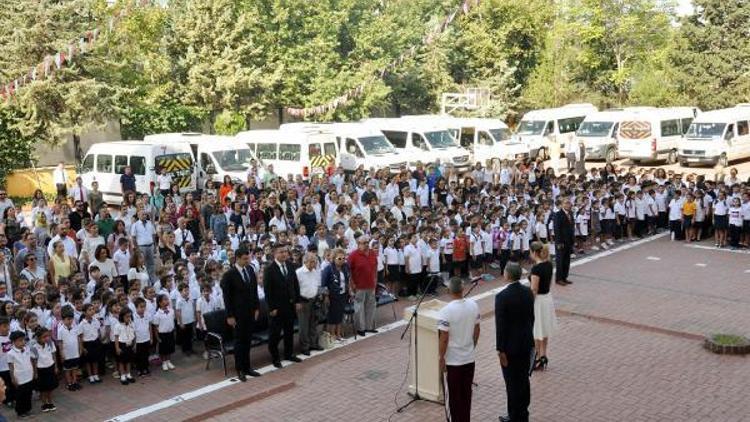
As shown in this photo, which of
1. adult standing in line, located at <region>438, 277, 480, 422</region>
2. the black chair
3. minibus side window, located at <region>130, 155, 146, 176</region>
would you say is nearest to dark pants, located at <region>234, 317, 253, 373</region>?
the black chair

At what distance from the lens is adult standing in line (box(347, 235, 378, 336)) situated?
12516 mm

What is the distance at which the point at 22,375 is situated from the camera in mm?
9891

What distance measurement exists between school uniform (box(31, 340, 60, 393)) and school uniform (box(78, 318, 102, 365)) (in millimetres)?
712

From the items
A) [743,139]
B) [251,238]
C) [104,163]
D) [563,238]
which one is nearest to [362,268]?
[251,238]

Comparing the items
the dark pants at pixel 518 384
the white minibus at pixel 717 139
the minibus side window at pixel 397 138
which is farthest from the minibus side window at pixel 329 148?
the dark pants at pixel 518 384

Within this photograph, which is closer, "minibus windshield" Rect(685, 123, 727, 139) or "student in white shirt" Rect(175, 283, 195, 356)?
"student in white shirt" Rect(175, 283, 195, 356)

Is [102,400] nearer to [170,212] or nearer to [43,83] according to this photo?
[170,212]

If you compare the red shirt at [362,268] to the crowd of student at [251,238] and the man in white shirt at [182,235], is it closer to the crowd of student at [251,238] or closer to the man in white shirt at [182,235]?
the crowd of student at [251,238]

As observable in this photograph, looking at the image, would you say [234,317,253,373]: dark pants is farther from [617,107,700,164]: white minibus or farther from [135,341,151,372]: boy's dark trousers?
[617,107,700,164]: white minibus

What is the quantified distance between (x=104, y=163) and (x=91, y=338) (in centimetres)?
1384

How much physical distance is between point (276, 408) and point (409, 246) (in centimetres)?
552

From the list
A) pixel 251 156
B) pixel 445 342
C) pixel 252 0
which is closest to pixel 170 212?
pixel 251 156

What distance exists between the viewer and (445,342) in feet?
27.5

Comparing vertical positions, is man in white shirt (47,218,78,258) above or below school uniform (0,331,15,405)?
above
